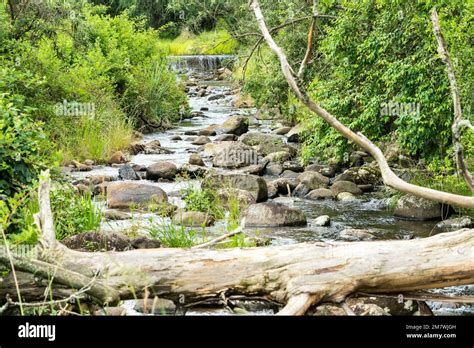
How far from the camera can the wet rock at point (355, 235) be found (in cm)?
1056

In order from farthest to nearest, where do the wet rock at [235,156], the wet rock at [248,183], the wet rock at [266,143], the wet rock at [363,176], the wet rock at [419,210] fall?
the wet rock at [266,143]
the wet rock at [235,156]
the wet rock at [363,176]
the wet rock at [248,183]
the wet rock at [419,210]

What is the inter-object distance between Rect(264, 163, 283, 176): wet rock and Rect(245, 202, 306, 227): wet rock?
188 inches

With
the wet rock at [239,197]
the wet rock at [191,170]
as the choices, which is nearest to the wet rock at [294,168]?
the wet rock at [191,170]

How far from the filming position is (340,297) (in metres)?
5.90

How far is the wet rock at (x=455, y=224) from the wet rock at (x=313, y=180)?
12.0ft

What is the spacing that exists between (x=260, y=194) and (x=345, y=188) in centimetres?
182

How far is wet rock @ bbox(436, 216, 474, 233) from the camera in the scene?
438 inches

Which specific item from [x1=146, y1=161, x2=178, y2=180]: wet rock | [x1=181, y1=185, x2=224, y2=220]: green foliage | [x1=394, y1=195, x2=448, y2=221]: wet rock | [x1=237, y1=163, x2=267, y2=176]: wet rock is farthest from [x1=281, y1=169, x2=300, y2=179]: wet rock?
[x1=181, y1=185, x2=224, y2=220]: green foliage

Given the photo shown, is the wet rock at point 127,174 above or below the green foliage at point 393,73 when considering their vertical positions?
below

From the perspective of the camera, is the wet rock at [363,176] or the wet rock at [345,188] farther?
the wet rock at [363,176]

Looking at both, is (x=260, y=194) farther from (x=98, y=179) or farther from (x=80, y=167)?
(x=80, y=167)

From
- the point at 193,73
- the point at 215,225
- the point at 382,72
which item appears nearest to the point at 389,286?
the point at 215,225

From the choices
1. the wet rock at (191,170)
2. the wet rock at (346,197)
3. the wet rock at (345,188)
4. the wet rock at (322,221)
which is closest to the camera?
the wet rock at (322,221)

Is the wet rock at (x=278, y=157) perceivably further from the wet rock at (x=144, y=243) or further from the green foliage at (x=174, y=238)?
the wet rock at (x=144, y=243)
